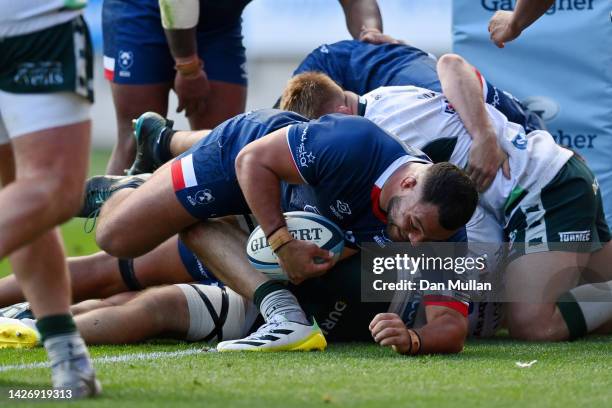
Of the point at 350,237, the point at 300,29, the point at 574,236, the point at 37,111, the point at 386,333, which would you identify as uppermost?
the point at 37,111

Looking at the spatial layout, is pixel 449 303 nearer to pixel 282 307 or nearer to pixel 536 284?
pixel 282 307

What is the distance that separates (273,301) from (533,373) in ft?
3.96

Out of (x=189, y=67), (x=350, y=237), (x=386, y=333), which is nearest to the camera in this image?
(x=386, y=333)

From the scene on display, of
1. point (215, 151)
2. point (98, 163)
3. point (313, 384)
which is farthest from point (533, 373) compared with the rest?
point (98, 163)

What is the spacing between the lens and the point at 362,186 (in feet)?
15.3

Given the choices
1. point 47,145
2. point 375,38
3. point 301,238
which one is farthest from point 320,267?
point 375,38

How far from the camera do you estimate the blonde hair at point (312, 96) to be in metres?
5.61

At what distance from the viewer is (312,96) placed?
561cm

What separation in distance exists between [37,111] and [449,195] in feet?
5.79

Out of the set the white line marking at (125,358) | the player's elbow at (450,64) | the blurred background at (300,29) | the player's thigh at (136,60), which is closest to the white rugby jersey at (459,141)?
the player's elbow at (450,64)

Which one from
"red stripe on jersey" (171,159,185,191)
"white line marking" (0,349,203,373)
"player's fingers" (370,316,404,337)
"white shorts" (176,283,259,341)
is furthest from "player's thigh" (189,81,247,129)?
"player's fingers" (370,316,404,337)

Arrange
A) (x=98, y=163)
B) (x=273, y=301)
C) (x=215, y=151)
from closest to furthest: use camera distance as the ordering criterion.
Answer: (x=273, y=301)
(x=215, y=151)
(x=98, y=163)

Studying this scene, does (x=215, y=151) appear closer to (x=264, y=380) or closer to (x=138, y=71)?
Result: (x=264, y=380)

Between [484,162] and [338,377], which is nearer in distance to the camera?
[338,377]
